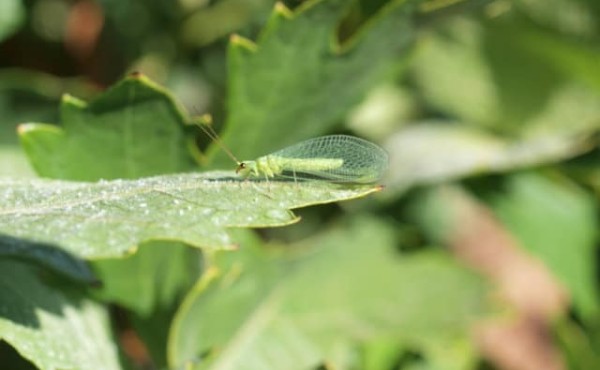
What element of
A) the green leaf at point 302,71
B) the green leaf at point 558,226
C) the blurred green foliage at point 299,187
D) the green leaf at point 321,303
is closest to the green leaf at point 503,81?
the blurred green foliage at point 299,187

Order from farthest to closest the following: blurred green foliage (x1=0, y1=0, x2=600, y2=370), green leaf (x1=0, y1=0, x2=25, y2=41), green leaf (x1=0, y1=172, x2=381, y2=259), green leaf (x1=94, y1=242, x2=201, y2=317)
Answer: green leaf (x1=0, y1=0, x2=25, y2=41) < green leaf (x1=94, y1=242, x2=201, y2=317) < blurred green foliage (x1=0, y1=0, x2=600, y2=370) < green leaf (x1=0, y1=172, x2=381, y2=259)

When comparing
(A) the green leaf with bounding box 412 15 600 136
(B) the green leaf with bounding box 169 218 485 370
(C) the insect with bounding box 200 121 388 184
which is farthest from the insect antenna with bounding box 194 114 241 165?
(A) the green leaf with bounding box 412 15 600 136

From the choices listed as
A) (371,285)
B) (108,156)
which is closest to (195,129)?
(108,156)

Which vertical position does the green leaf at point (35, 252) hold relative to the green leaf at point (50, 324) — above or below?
above

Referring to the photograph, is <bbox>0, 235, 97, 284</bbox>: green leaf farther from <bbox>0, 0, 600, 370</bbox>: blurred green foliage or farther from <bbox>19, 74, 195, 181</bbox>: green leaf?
<bbox>19, 74, 195, 181</bbox>: green leaf

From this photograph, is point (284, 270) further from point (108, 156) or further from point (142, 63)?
point (142, 63)

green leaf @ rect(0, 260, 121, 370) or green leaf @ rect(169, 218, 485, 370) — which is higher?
green leaf @ rect(0, 260, 121, 370)

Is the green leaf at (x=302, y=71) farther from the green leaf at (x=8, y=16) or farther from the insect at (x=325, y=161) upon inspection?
the green leaf at (x=8, y=16)
